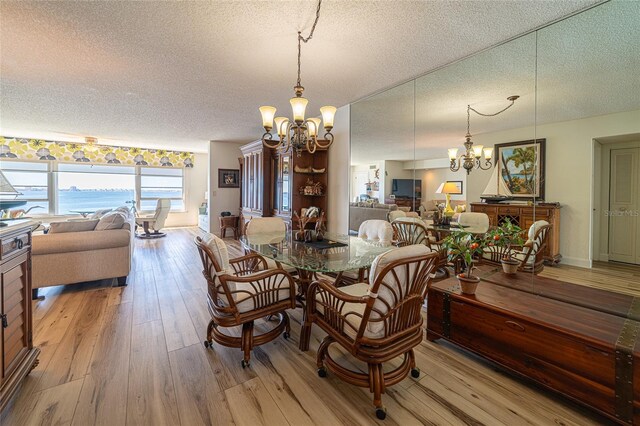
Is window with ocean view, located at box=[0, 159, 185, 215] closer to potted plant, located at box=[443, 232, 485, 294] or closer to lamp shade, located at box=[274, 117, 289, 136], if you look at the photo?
lamp shade, located at box=[274, 117, 289, 136]

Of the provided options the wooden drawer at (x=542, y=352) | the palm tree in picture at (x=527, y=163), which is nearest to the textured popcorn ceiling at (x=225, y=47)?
the palm tree in picture at (x=527, y=163)

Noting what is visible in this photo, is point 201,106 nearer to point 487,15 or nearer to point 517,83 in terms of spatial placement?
point 487,15

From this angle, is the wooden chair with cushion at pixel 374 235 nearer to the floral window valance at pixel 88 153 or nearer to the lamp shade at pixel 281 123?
the lamp shade at pixel 281 123

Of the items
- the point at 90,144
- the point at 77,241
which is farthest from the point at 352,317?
the point at 90,144

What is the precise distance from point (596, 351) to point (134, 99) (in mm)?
5259

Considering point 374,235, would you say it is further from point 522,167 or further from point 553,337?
point 553,337

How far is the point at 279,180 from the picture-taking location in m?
5.11

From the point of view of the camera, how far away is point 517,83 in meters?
2.45

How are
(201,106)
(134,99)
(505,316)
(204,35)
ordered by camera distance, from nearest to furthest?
(505,316), (204,35), (134,99), (201,106)

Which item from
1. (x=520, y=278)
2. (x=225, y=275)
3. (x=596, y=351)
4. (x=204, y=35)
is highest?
(x=204, y=35)

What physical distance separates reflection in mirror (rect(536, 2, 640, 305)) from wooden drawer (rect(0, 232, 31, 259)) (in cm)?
361

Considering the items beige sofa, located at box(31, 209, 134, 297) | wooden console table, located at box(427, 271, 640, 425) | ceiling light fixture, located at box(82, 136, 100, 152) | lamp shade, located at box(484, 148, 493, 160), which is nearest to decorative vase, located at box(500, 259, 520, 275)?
wooden console table, located at box(427, 271, 640, 425)

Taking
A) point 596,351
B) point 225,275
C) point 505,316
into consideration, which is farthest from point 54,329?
point 596,351

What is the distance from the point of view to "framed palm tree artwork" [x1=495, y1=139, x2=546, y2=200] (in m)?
2.27
